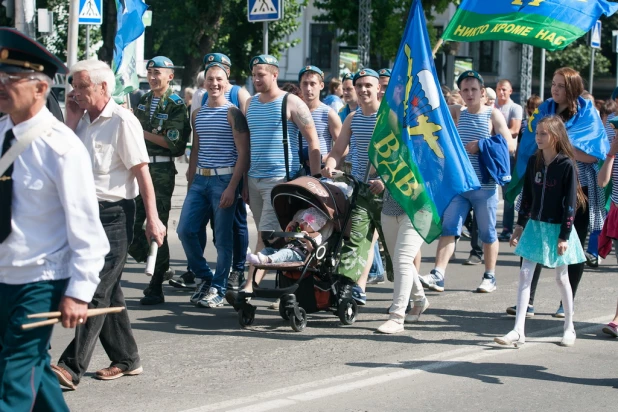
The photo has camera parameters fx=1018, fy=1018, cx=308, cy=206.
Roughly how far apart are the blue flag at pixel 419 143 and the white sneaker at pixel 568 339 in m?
1.17

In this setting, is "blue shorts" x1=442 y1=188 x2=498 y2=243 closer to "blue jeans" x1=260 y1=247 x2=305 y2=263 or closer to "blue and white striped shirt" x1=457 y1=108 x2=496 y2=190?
"blue and white striped shirt" x1=457 y1=108 x2=496 y2=190

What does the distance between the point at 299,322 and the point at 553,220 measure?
6.53ft

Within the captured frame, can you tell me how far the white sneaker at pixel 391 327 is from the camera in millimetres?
7531

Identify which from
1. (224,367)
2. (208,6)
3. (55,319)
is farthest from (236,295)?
(208,6)

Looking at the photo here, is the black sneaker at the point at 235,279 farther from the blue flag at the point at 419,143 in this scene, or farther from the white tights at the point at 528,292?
the white tights at the point at 528,292

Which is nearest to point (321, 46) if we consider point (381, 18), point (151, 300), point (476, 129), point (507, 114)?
point (381, 18)

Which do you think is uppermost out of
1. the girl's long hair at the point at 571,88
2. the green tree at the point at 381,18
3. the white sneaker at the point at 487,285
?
the green tree at the point at 381,18

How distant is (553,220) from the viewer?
7.29 m

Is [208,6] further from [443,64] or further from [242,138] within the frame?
[242,138]

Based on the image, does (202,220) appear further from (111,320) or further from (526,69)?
(526,69)

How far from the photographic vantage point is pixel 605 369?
21.6 ft

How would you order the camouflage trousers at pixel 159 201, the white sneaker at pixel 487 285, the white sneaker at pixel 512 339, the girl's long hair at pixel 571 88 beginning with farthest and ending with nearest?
1. the white sneaker at pixel 487 285
2. the camouflage trousers at pixel 159 201
3. the girl's long hair at pixel 571 88
4. the white sneaker at pixel 512 339

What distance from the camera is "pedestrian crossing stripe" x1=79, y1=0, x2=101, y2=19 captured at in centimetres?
1363

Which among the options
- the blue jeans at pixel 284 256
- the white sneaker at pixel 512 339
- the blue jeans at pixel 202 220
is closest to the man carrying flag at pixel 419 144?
the blue jeans at pixel 284 256
